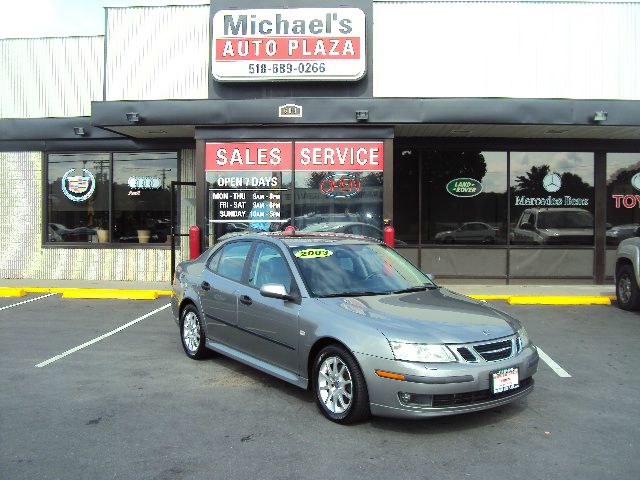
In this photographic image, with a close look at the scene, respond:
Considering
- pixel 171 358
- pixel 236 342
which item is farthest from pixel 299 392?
pixel 171 358

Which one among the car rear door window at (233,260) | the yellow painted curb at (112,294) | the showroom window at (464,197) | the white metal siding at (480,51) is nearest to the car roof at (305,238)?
the car rear door window at (233,260)

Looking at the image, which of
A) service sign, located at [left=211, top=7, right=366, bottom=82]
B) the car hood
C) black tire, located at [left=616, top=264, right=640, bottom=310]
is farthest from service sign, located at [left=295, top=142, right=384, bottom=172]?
the car hood

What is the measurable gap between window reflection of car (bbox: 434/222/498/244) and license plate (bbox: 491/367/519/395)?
30.5 feet

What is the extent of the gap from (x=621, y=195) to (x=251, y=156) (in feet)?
27.7

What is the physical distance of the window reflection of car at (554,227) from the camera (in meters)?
13.5

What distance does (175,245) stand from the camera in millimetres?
13883

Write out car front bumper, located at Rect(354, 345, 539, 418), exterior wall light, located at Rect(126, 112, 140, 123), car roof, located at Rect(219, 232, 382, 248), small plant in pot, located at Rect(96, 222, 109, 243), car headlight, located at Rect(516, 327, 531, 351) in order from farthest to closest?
small plant in pot, located at Rect(96, 222, 109, 243), exterior wall light, located at Rect(126, 112, 140, 123), car roof, located at Rect(219, 232, 382, 248), car headlight, located at Rect(516, 327, 531, 351), car front bumper, located at Rect(354, 345, 539, 418)

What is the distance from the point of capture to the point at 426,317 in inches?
188

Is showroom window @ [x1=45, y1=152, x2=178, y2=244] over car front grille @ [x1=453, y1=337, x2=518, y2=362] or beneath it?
over

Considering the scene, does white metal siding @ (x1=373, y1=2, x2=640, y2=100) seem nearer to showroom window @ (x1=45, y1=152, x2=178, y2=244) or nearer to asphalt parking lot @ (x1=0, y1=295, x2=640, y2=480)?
showroom window @ (x1=45, y1=152, x2=178, y2=244)

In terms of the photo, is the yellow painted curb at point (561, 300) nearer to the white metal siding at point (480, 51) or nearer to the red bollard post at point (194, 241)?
the white metal siding at point (480, 51)

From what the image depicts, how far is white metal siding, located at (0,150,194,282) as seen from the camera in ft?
45.9

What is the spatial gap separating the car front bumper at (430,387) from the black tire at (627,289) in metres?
6.77

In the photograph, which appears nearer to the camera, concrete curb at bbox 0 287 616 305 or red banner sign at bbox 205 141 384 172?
concrete curb at bbox 0 287 616 305
